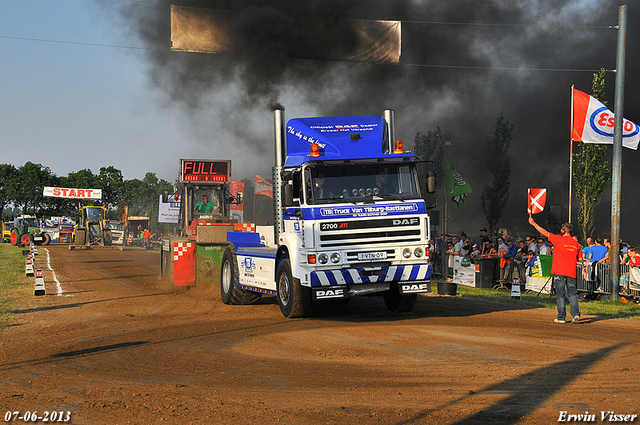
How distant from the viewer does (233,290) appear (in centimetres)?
1455

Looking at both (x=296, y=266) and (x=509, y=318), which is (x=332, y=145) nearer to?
(x=296, y=266)

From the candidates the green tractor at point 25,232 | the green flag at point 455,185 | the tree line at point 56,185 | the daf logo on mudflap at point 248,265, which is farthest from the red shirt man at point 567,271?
the tree line at point 56,185

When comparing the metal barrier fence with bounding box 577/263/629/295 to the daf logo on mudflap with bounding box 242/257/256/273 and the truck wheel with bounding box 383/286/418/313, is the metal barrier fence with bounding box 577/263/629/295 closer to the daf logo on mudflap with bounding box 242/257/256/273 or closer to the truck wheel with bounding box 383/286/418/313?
the truck wheel with bounding box 383/286/418/313

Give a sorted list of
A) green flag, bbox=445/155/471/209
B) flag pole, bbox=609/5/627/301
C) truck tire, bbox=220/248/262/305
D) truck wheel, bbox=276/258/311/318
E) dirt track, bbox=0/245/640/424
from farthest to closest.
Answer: green flag, bbox=445/155/471/209 < flag pole, bbox=609/5/627/301 < truck tire, bbox=220/248/262/305 < truck wheel, bbox=276/258/311/318 < dirt track, bbox=0/245/640/424

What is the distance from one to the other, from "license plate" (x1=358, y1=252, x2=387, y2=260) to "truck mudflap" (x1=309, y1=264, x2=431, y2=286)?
0.66 ft

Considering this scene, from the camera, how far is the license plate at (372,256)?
37.2ft

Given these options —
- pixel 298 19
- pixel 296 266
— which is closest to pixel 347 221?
pixel 296 266

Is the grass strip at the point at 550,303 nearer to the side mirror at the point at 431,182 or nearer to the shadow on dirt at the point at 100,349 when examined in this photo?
the side mirror at the point at 431,182

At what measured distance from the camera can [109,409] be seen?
19.5 feet

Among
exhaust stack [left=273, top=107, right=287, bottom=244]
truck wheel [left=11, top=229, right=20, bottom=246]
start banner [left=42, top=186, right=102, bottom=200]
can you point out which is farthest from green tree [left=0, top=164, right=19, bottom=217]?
exhaust stack [left=273, top=107, right=287, bottom=244]

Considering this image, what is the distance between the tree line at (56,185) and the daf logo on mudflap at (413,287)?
7608cm

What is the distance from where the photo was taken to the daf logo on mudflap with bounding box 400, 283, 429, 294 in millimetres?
11633

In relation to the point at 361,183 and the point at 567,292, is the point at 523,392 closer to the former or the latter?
the point at 361,183

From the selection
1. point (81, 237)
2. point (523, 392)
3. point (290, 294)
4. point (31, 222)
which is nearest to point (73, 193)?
point (31, 222)
